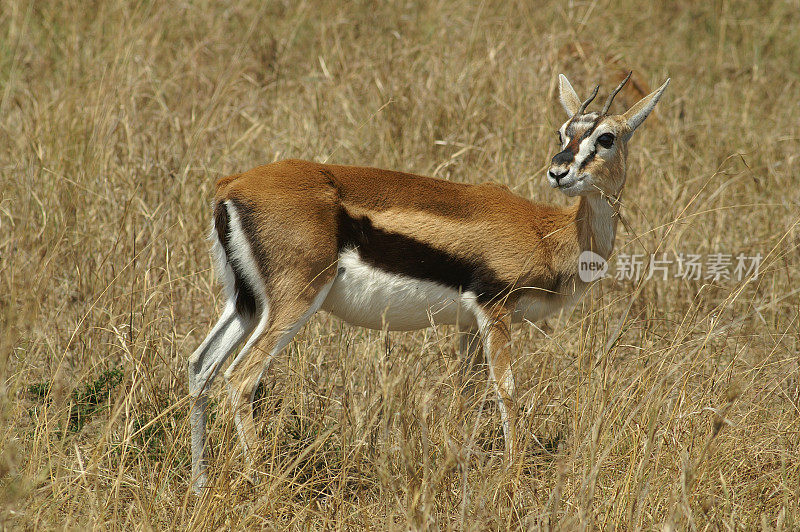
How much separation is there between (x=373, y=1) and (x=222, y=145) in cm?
258

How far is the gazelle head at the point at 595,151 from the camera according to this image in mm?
3850

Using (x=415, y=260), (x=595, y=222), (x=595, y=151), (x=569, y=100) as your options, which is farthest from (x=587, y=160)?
(x=415, y=260)

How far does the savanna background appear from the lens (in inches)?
121

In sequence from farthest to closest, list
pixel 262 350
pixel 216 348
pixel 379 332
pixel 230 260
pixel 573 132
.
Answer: pixel 379 332
pixel 573 132
pixel 216 348
pixel 230 260
pixel 262 350

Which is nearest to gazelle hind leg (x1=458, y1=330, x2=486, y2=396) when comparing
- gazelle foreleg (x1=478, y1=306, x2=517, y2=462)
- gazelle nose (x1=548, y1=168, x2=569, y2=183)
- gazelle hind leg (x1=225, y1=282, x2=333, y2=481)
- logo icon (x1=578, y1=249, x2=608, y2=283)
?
gazelle foreleg (x1=478, y1=306, x2=517, y2=462)

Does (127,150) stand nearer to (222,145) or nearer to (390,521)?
(222,145)

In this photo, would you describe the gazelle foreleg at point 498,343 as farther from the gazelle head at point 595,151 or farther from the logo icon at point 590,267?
the gazelle head at point 595,151

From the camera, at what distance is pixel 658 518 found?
3.05 meters

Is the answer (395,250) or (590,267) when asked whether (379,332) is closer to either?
(395,250)

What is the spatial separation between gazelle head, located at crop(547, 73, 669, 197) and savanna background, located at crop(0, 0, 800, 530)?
40 cm

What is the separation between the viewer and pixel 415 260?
382 centimetres

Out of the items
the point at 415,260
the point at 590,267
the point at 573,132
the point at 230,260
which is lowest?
the point at 590,267

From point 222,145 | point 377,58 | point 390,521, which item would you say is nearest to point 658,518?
point 390,521

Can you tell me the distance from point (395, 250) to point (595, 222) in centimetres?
105
